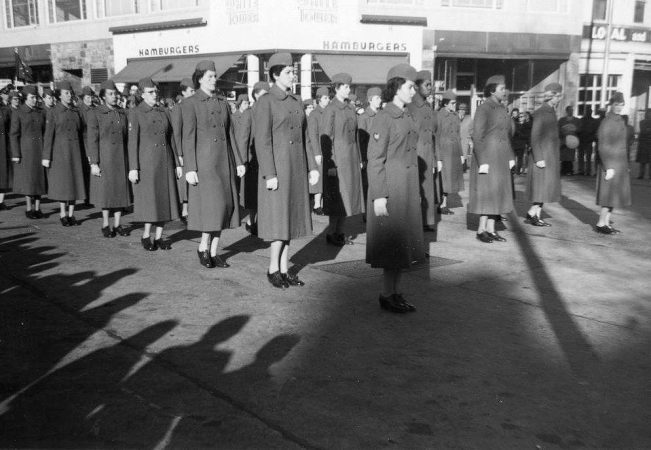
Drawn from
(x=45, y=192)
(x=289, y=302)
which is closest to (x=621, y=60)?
(x=45, y=192)

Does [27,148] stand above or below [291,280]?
above

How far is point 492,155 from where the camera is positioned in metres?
9.03

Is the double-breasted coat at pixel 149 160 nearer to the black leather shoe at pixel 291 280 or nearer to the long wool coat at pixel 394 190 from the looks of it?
the black leather shoe at pixel 291 280

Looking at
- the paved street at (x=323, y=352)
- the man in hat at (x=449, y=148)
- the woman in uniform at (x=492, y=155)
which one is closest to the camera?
the paved street at (x=323, y=352)

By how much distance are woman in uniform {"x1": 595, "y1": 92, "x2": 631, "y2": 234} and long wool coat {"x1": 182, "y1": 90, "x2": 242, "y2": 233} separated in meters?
5.20

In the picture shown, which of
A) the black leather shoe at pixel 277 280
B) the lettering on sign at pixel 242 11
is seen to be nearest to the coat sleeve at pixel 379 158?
the black leather shoe at pixel 277 280

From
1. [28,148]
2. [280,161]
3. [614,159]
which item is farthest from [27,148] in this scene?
[614,159]

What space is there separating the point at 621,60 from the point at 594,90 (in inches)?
71.1

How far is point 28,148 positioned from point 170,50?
43.1 feet

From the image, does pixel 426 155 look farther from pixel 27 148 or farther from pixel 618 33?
pixel 618 33

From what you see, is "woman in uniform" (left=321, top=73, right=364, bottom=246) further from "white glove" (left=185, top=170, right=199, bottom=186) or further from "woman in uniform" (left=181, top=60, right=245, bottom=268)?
"white glove" (left=185, top=170, right=199, bottom=186)

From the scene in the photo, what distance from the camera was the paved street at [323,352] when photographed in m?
3.74

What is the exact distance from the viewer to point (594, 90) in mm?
28219

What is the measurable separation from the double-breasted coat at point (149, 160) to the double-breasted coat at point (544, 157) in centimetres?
526
